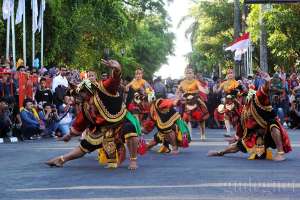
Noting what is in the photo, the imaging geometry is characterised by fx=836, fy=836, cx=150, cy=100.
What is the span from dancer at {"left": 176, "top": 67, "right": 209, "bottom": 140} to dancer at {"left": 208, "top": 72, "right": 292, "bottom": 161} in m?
5.21

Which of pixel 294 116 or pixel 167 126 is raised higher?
pixel 294 116

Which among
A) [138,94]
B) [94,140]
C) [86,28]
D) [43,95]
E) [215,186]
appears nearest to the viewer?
[215,186]

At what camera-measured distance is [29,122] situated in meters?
20.3

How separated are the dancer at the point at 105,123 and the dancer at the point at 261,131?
223cm

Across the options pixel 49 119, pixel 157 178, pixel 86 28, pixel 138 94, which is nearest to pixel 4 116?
pixel 49 119

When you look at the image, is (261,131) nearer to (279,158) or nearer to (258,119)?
(258,119)

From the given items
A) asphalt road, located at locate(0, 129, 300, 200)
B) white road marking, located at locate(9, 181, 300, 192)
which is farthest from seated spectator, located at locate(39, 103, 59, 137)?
white road marking, located at locate(9, 181, 300, 192)

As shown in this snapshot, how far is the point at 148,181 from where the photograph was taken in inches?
411

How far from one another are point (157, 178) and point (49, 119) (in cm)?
1122

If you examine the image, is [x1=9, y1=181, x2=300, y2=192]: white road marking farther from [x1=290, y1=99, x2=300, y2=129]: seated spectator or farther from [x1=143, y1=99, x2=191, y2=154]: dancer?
[x1=290, y1=99, x2=300, y2=129]: seated spectator

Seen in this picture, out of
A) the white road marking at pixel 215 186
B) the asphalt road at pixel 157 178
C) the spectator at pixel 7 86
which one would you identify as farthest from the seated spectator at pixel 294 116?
the white road marking at pixel 215 186

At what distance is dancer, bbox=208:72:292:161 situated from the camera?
13.4 m

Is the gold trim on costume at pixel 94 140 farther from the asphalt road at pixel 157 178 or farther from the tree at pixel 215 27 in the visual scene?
the tree at pixel 215 27

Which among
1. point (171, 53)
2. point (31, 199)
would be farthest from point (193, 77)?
point (171, 53)
